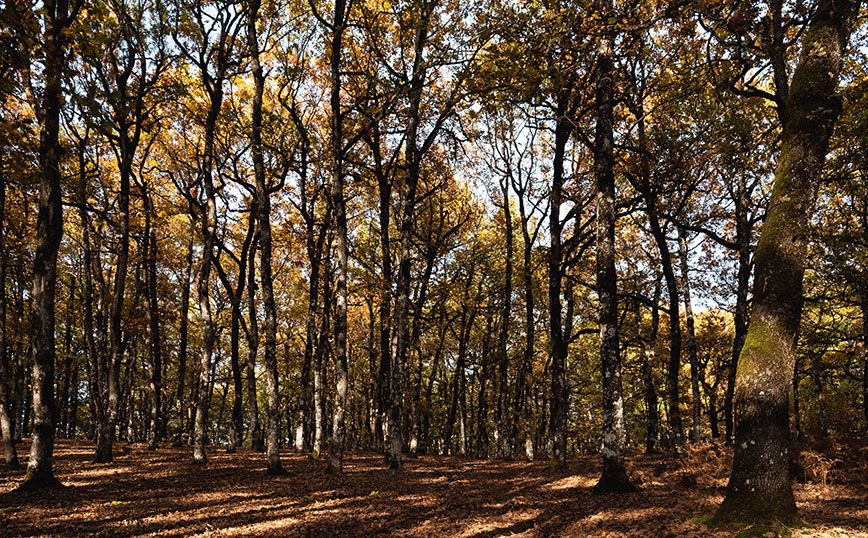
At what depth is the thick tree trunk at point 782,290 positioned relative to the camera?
6.16m

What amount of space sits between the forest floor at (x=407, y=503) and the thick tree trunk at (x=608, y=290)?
0.74 metres

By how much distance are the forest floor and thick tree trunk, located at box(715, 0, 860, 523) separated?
0.61 meters

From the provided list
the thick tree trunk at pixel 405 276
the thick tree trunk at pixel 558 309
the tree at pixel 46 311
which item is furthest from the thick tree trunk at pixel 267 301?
the thick tree trunk at pixel 558 309

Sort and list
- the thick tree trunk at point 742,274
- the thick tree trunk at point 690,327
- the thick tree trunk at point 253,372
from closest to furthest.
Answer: the thick tree trunk at point 742,274, the thick tree trunk at point 690,327, the thick tree trunk at point 253,372

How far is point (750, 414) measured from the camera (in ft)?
20.8

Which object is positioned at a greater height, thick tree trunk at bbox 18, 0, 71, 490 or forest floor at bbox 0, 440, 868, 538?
thick tree trunk at bbox 18, 0, 71, 490

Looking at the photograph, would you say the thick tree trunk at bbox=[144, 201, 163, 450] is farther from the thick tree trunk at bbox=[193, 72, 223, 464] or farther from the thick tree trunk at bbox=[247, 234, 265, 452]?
Result: the thick tree trunk at bbox=[247, 234, 265, 452]

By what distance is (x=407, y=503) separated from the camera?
35.1 feet

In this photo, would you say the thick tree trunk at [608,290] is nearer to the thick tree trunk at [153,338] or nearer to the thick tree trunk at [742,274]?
the thick tree trunk at [742,274]

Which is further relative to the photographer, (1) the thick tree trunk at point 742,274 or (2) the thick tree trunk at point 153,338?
(2) the thick tree trunk at point 153,338

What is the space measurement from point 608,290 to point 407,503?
7.33 metres

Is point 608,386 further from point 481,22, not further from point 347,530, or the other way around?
point 481,22

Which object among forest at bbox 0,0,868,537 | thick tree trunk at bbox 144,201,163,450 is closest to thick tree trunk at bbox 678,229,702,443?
forest at bbox 0,0,868,537

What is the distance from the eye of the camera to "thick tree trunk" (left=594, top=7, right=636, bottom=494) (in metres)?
10.1
